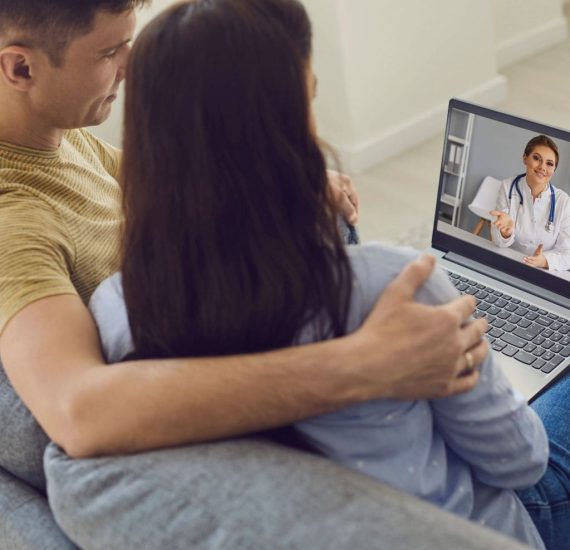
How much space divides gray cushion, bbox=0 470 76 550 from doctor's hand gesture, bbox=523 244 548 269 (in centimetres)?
89

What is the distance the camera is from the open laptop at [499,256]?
1.34 metres

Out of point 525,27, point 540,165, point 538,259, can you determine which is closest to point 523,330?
point 538,259

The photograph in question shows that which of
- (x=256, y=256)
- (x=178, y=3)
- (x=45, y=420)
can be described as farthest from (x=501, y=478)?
(x=178, y=3)

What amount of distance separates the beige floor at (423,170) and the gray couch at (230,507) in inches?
69.6

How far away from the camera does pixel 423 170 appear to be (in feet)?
9.84

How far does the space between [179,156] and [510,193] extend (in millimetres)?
776

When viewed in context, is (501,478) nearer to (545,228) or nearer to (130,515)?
(130,515)

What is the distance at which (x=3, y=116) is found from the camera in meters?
1.29

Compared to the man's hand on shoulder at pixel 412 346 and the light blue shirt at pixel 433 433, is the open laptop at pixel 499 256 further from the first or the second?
the man's hand on shoulder at pixel 412 346

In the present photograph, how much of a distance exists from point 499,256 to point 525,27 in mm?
2644

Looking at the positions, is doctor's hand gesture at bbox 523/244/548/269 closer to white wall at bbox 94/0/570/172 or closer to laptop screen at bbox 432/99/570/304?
laptop screen at bbox 432/99/570/304

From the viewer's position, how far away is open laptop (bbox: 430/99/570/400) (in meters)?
1.34

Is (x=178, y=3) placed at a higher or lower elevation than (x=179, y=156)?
higher

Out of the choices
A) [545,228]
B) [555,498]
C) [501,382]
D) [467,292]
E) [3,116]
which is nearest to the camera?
[501,382]
